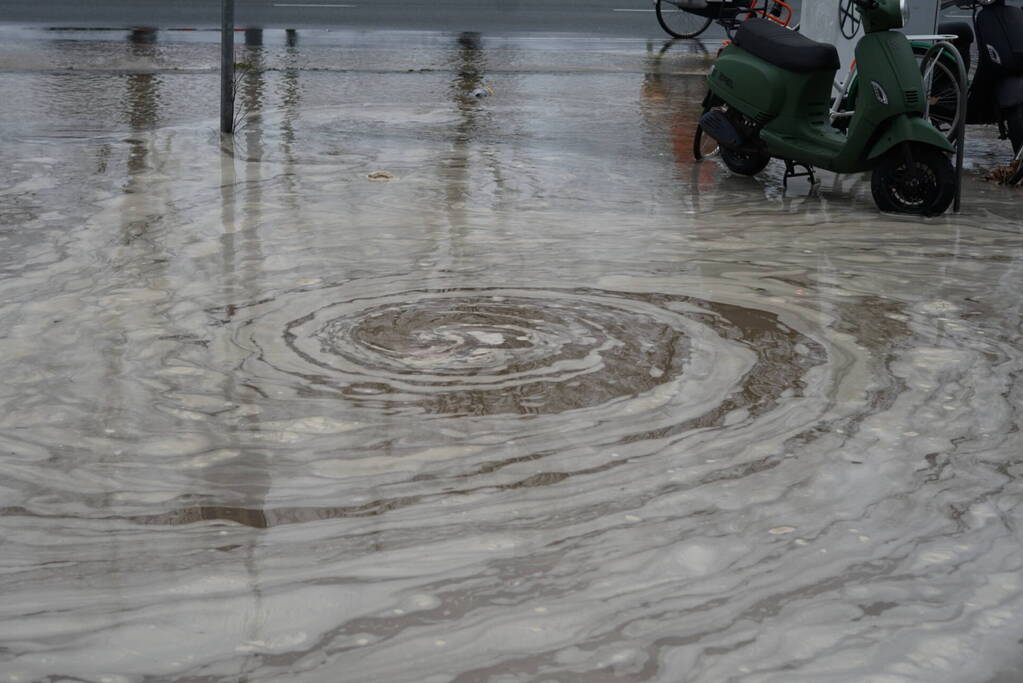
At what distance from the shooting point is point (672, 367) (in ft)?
10.1

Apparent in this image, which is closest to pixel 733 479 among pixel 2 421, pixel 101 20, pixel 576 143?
pixel 2 421

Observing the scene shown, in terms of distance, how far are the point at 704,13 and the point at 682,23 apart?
810 millimetres

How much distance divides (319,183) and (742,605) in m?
3.52

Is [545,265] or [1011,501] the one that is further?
[545,265]

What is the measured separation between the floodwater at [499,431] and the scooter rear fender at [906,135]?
289 mm

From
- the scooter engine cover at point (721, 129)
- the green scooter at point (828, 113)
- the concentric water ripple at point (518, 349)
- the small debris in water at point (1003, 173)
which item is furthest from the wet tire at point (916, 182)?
the concentric water ripple at point (518, 349)

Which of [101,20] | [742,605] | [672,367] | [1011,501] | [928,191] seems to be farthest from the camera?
[101,20]

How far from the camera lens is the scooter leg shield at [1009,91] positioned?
5.85m

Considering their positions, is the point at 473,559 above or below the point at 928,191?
below

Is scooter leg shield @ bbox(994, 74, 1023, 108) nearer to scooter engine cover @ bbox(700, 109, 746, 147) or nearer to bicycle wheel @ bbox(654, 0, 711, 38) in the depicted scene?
scooter engine cover @ bbox(700, 109, 746, 147)

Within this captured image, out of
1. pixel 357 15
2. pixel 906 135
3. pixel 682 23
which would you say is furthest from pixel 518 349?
pixel 357 15

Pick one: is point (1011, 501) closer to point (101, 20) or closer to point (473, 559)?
point (473, 559)

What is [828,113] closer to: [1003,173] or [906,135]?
[906,135]

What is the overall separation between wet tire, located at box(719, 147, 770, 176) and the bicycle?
215 inches
